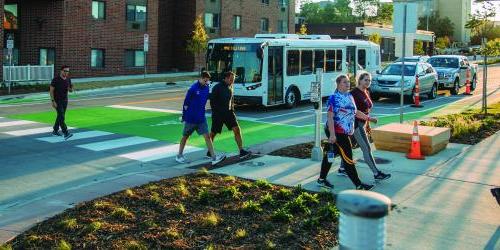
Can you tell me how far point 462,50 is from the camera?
87812 millimetres

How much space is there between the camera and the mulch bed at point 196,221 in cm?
639

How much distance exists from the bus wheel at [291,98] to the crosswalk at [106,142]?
8.33 m

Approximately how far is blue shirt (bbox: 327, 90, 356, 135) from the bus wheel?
43.7 feet

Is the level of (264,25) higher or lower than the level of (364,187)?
higher

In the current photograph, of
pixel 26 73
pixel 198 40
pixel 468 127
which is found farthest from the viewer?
pixel 198 40

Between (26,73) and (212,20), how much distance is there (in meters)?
20.0

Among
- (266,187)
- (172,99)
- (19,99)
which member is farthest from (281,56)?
(266,187)

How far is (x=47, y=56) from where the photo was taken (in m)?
36.5

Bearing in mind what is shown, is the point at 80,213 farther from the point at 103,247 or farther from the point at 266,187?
the point at 266,187

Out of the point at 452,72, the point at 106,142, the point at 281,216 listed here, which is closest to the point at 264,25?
the point at 452,72

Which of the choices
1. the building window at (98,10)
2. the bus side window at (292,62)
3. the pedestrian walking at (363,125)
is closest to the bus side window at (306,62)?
the bus side window at (292,62)

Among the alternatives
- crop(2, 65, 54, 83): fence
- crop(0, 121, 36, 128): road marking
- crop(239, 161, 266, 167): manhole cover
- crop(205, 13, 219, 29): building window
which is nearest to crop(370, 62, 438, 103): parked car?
crop(0, 121, 36, 128): road marking

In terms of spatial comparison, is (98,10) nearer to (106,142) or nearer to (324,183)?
(106,142)

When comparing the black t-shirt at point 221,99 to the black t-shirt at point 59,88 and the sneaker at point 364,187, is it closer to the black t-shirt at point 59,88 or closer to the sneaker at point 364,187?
the sneaker at point 364,187
